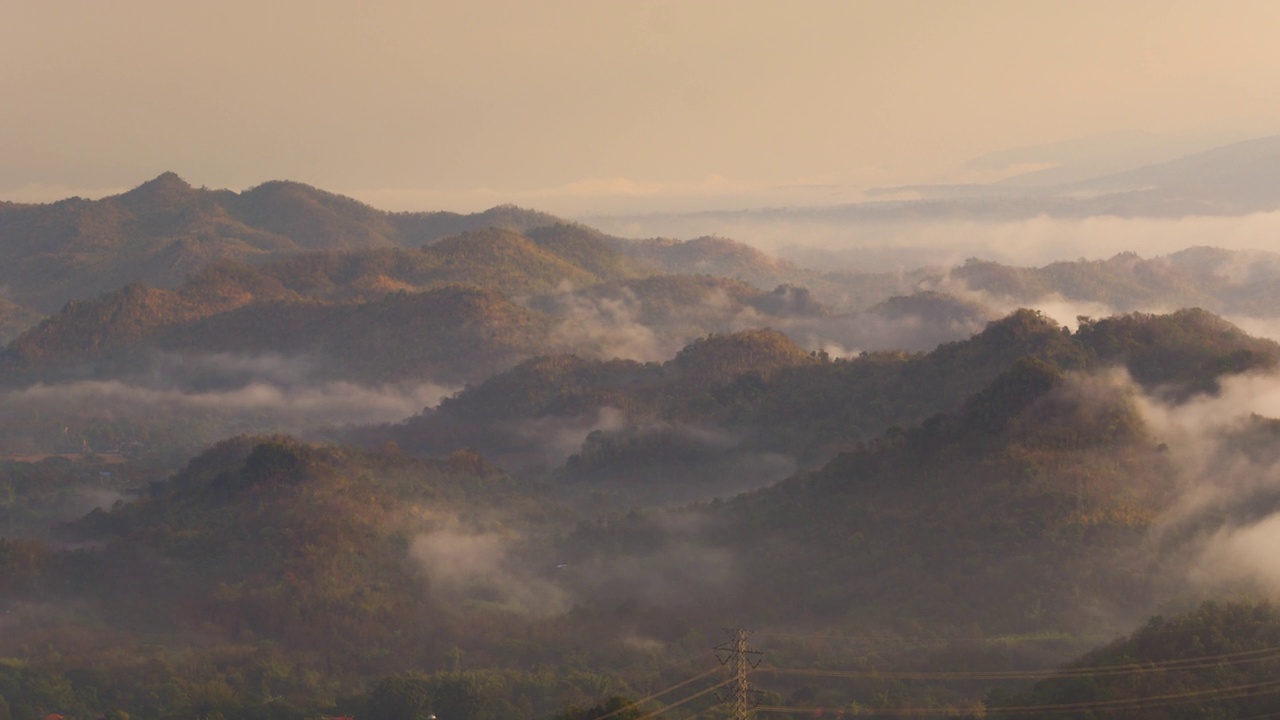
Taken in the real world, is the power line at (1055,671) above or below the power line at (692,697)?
above

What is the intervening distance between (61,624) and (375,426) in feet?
274

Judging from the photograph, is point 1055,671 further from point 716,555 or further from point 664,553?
point 664,553

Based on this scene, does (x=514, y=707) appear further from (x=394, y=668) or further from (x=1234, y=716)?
(x=1234, y=716)

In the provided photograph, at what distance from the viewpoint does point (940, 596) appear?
75.9 m

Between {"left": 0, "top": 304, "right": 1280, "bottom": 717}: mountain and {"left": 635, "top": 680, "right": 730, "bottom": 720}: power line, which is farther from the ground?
{"left": 0, "top": 304, "right": 1280, "bottom": 717}: mountain

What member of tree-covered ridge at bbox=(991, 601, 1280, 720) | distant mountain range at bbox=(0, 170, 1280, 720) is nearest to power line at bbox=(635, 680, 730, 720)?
distant mountain range at bbox=(0, 170, 1280, 720)

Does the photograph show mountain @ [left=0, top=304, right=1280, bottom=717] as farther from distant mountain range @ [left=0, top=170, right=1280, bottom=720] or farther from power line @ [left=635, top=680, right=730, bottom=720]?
power line @ [left=635, top=680, right=730, bottom=720]

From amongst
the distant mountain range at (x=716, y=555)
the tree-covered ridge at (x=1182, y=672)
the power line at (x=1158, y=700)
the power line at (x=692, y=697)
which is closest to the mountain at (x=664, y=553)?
the distant mountain range at (x=716, y=555)

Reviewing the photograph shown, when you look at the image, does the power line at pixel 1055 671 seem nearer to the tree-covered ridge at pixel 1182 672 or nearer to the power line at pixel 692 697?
the tree-covered ridge at pixel 1182 672

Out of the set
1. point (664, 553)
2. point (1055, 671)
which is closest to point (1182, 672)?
point (1055, 671)

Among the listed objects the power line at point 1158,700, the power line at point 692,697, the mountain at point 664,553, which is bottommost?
the power line at point 692,697

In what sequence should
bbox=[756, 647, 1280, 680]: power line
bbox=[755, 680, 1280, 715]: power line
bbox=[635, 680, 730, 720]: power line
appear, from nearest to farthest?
bbox=[755, 680, 1280, 715]: power line, bbox=[756, 647, 1280, 680]: power line, bbox=[635, 680, 730, 720]: power line

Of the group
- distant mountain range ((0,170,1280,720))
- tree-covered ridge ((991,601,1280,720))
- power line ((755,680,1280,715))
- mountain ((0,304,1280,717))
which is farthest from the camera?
mountain ((0,304,1280,717))

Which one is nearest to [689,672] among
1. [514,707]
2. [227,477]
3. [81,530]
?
[514,707]
